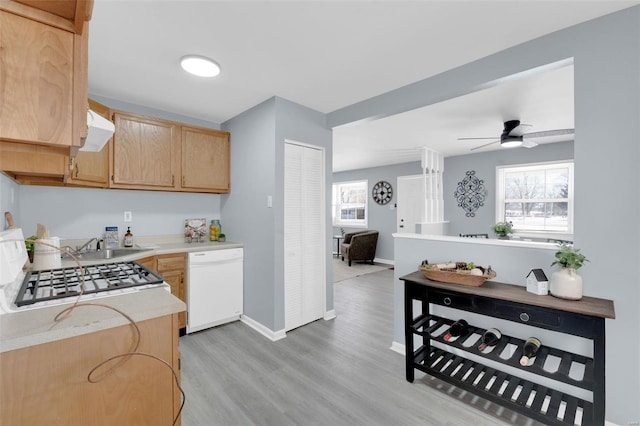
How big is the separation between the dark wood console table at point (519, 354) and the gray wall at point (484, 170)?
4.04 metres

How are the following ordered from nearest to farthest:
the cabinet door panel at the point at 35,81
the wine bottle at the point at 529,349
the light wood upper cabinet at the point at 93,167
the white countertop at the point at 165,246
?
the cabinet door panel at the point at 35,81
the wine bottle at the point at 529,349
the light wood upper cabinet at the point at 93,167
the white countertop at the point at 165,246

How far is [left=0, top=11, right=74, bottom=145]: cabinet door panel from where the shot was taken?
83 cm

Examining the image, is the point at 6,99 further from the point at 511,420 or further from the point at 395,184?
the point at 395,184

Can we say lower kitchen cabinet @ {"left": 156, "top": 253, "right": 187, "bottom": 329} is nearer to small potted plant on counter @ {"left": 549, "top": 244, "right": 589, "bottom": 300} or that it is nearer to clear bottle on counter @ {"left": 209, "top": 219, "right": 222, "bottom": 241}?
clear bottle on counter @ {"left": 209, "top": 219, "right": 222, "bottom": 241}

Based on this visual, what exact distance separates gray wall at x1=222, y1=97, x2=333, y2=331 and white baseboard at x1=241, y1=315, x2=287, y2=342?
4cm

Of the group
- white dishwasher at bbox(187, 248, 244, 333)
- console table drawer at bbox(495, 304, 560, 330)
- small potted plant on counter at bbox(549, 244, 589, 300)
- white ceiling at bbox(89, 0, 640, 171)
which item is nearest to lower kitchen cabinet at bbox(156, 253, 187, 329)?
white dishwasher at bbox(187, 248, 244, 333)

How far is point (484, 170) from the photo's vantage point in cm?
552

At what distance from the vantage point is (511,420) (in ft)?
5.67

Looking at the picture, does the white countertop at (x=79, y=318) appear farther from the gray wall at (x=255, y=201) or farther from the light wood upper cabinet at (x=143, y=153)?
the light wood upper cabinet at (x=143, y=153)

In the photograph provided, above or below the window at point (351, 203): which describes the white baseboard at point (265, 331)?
below

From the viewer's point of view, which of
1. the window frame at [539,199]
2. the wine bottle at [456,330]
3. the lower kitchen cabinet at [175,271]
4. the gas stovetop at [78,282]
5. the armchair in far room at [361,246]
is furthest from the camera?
the armchair in far room at [361,246]

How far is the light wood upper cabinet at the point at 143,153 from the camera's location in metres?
2.79

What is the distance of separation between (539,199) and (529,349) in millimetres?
4345

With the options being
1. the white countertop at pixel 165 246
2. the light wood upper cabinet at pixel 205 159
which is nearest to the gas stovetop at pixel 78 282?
the white countertop at pixel 165 246
